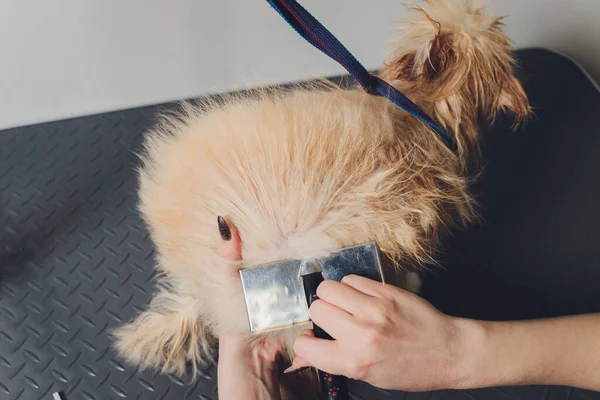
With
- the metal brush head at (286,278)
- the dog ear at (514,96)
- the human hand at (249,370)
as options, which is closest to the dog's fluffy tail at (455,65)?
the dog ear at (514,96)

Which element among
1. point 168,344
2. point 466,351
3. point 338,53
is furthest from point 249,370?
point 338,53

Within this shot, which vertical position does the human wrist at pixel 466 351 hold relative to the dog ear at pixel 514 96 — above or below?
below

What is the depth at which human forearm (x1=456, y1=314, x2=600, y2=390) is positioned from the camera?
0.52 metres

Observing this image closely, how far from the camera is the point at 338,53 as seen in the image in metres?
0.52

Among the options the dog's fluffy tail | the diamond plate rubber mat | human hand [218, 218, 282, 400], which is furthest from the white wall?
human hand [218, 218, 282, 400]

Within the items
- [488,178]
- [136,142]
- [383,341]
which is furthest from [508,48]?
[136,142]

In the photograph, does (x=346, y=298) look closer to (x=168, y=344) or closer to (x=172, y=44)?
(x=168, y=344)

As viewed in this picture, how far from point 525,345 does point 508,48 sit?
0.32 m

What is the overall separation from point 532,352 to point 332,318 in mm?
216

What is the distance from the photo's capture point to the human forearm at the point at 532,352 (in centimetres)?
52

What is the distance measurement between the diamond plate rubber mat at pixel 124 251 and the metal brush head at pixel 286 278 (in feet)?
0.78

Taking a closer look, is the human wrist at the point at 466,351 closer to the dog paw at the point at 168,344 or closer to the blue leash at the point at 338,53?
the blue leash at the point at 338,53

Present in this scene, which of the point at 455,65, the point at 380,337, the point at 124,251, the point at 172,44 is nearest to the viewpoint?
the point at 380,337

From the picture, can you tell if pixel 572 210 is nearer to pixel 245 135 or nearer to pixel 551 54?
pixel 551 54
